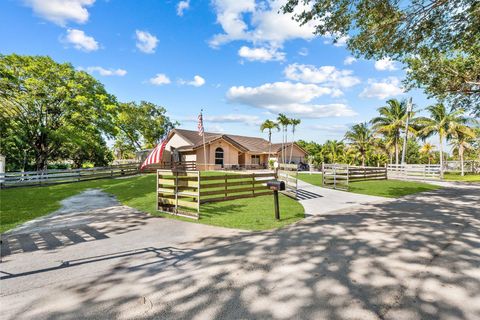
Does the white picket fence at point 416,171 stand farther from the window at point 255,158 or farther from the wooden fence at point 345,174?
the window at point 255,158

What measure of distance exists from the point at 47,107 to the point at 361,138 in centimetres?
3894

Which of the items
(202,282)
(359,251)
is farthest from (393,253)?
(202,282)

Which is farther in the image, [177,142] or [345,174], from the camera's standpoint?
[177,142]

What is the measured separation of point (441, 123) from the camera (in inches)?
1132

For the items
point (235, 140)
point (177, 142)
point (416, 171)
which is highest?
point (235, 140)

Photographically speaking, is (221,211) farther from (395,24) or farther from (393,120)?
(393,120)

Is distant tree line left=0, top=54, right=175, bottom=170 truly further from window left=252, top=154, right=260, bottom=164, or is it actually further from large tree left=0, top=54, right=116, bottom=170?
window left=252, top=154, right=260, bottom=164

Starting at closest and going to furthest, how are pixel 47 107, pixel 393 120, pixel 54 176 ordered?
pixel 54 176 < pixel 47 107 < pixel 393 120

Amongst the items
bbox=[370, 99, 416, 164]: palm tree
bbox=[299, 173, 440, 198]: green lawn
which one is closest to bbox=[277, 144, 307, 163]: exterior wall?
bbox=[370, 99, 416, 164]: palm tree

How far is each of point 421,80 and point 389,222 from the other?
1057cm

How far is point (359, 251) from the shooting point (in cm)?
474

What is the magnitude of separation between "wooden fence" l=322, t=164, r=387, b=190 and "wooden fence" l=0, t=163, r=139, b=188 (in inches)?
798

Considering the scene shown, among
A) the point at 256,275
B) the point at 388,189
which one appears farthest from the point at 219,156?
the point at 256,275

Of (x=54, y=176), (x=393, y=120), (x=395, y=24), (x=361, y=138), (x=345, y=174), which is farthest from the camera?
(x=361, y=138)
